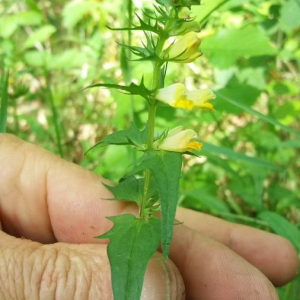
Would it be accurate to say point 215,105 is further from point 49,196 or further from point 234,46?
point 49,196

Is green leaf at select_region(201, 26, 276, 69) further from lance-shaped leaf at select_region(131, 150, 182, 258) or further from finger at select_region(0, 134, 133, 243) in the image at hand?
lance-shaped leaf at select_region(131, 150, 182, 258)

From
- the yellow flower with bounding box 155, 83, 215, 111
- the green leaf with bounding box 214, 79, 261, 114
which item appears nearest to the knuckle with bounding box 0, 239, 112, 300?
the yellow flower with bounding box 155, 83, 215, 111

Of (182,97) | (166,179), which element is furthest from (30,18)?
(166,179)

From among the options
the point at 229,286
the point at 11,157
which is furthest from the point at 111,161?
the point at 229,286

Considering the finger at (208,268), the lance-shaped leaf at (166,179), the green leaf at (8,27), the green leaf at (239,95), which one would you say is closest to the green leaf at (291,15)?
the green leaf at (239,95)

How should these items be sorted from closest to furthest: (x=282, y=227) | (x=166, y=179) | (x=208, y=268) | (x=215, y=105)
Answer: (x=166, y=179) < (x=208, y=268) < (x=282, y=227) < (x=215, y=105)

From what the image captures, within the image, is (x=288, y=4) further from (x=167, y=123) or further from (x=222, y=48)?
(x=167, y=123)
